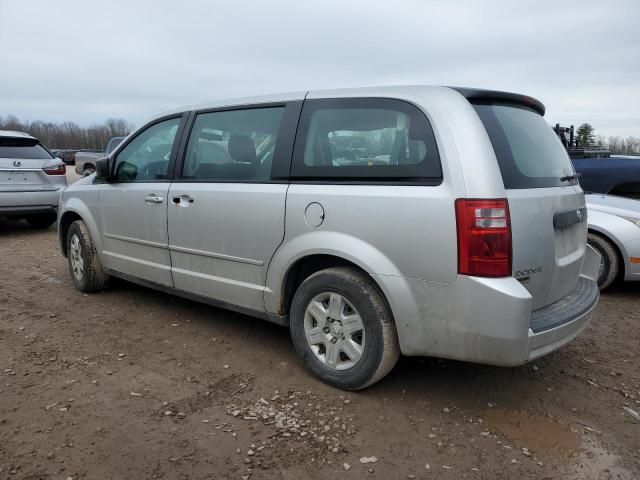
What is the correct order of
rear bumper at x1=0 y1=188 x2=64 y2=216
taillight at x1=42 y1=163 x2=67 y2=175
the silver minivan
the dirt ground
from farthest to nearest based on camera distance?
1. taillight at x1=42 y1=163 x2=67 y2=175
2. rear bumper at x1=0 y1=188 x2=64 y2=216
3. the silver minivan
4. the dirt ground

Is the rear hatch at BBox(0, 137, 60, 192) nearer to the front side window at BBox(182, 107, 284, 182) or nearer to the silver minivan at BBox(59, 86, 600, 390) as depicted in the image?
the silver minivan at BBox(59, 86, 600, 390)

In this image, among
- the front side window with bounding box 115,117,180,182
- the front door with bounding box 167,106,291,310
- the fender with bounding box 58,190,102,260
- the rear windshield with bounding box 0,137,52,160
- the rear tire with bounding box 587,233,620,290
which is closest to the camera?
the front door with bounding box 167,106,291,310

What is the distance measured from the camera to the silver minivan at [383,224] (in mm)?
2527

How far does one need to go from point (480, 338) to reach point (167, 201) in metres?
2.51

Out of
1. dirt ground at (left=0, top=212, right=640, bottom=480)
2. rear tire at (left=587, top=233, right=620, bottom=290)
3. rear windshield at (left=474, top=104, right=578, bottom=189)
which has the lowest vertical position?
dirt ground at (left=0, top=212, right=640, bottom=480)

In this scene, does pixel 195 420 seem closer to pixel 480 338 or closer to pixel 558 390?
pixel 480 338

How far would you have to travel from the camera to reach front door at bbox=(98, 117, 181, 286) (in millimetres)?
4027

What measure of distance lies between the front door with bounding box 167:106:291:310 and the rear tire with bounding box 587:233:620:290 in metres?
3.60

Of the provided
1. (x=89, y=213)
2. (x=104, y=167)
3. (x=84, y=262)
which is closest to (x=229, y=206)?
(x=104, y=167)

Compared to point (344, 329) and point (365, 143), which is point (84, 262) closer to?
point (344, 329)

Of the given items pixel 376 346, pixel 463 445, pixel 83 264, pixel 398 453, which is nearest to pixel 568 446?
pixel 463 445

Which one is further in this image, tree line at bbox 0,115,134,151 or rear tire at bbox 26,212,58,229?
tree line at bbox 0,115,134,151

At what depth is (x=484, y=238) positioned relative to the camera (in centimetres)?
247

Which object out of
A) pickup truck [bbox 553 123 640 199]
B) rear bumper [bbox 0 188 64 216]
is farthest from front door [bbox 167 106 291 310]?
rear bumper [bbox 0 188 64 216]
